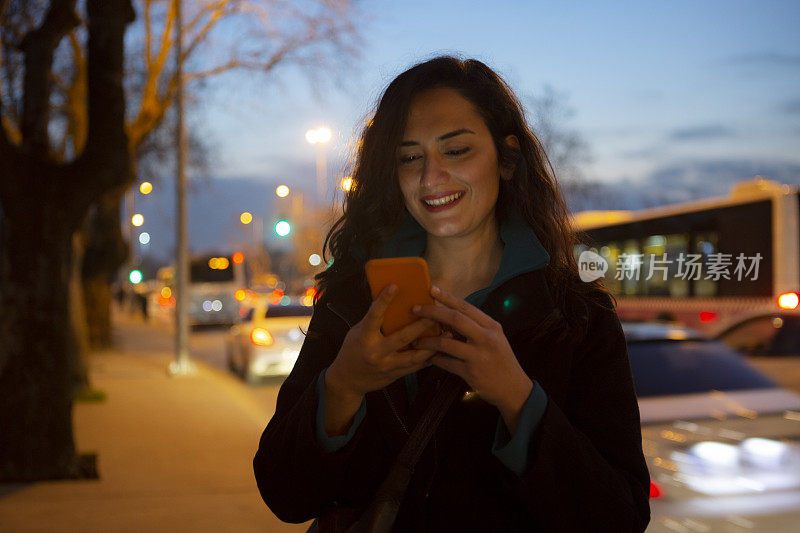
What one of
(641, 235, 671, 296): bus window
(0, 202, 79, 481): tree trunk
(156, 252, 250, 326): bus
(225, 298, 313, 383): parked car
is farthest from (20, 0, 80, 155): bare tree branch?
(156, 252, 250, 326): bus

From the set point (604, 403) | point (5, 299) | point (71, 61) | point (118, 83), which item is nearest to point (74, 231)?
point (5, 299)

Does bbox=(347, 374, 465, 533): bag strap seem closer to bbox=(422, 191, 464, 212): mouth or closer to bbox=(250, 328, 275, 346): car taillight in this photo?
bbox=(422, 191, 464, 212): mouth

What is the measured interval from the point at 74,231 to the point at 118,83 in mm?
1431

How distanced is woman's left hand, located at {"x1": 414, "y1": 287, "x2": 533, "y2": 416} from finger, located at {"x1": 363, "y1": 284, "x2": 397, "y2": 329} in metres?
0.05

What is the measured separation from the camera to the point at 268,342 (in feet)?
46.7

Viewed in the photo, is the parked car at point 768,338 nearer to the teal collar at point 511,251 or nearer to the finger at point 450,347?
the teal collar at point 511,251

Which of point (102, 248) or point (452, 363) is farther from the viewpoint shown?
point (102, 248)

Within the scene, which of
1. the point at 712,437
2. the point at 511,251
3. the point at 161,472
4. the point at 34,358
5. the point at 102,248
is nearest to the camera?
the point at 511,251

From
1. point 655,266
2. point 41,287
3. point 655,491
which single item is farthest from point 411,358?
point 655,266

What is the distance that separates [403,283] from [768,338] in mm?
8489

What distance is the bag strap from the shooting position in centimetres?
153

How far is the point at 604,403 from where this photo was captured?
1.58m

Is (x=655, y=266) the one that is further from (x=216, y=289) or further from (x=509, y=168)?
(x=216, y=289)

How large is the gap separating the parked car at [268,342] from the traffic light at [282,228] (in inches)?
159
